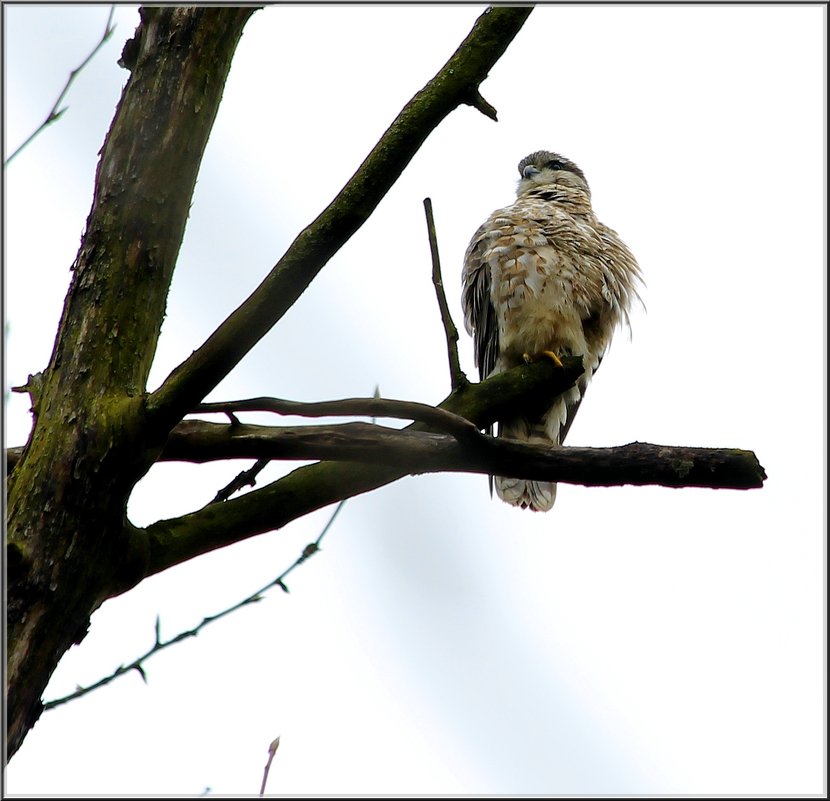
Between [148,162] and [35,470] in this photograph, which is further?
[148,162]

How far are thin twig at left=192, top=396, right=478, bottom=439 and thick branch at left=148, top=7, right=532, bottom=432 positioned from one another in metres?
0.10

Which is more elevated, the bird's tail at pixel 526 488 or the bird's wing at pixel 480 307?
the bird's wing at pixel 480 307

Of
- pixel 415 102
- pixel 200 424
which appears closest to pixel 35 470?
pixel 200 424

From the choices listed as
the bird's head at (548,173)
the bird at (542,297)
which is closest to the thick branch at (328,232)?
the bird at (542,297)

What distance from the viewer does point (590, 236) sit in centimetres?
474

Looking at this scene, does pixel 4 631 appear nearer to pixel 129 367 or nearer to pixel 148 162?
pixel 129 367

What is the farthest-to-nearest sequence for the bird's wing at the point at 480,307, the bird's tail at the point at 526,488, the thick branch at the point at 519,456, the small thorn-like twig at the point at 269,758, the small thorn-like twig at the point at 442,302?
the bird's wing at the point at 480,307, the bird's tail at the point at 526,488, the small thorn-like twig at the point at 442,302, the thick branch at the point at 519,456, the small thorn-like twig at the point at 269,758

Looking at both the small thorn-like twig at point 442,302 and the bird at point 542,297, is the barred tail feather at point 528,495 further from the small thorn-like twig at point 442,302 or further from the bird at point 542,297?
the small thorn-like twig at point 442,302

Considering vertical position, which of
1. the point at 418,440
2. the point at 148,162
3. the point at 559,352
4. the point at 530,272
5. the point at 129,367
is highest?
the point at 530,272

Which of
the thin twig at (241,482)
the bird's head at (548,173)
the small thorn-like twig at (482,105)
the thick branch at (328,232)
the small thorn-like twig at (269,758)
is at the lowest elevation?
the small thorn-like twig at (269,758)

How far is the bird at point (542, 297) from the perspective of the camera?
4.36 metres

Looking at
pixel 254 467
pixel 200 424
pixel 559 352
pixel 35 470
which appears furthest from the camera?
pixel 559 352

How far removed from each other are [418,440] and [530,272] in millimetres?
2449

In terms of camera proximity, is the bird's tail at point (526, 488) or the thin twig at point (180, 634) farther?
the bird's tail at point (526, 488)
